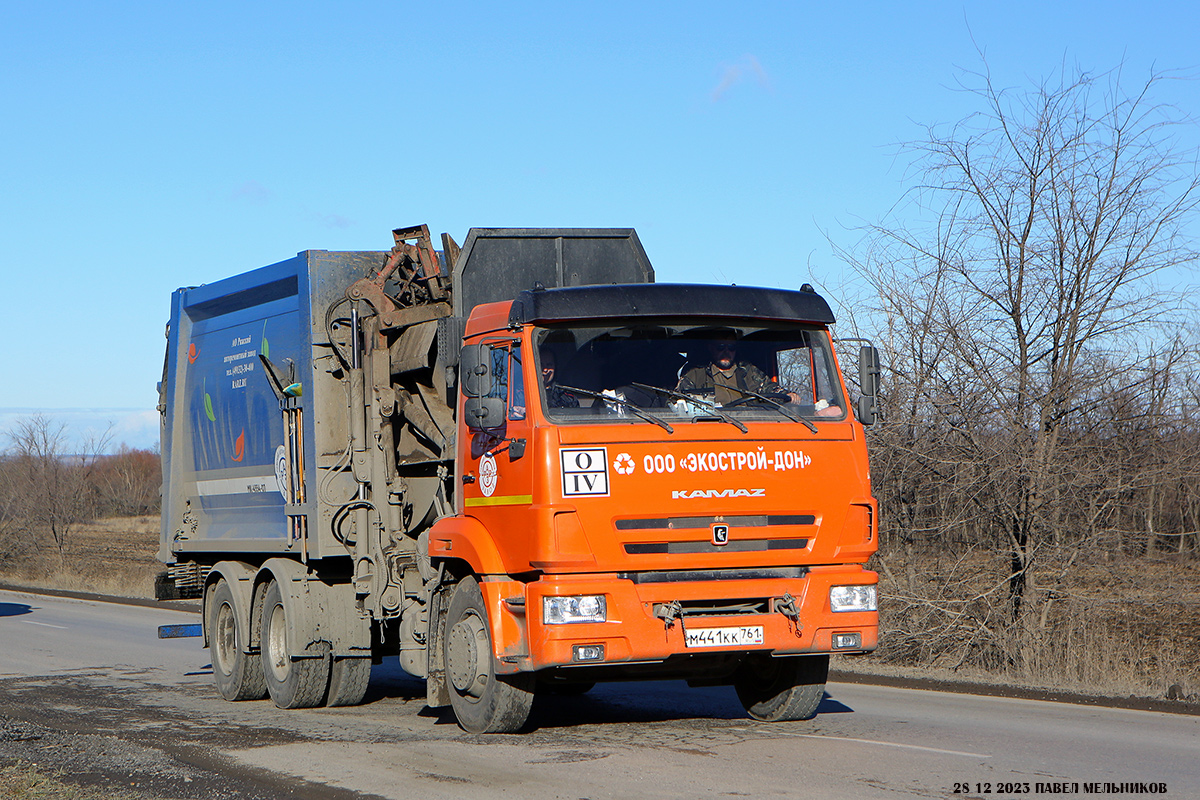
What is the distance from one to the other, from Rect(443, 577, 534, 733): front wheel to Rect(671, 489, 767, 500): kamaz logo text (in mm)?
1527

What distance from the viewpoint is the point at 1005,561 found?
46.3 feet

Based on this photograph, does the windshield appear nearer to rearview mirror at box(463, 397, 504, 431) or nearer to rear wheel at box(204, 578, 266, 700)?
rearview mirror at box(463, 397, 504, 431)

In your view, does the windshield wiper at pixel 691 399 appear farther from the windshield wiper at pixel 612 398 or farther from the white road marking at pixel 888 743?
the white road marking at pixel 888 743

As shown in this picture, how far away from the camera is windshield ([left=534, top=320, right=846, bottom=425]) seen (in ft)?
25.8

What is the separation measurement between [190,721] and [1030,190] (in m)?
10.3

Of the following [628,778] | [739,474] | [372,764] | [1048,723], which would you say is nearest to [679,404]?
[739,474]

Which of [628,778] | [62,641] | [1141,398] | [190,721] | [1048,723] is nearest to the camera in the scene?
[628,778]

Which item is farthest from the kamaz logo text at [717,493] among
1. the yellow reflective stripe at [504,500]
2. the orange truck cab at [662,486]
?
the yellow reflective stripe at [504,500]

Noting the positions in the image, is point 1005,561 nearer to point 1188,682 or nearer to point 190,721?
point 1188,682

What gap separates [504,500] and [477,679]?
1259 millimetres

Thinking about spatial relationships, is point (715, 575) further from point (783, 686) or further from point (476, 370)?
point (476, 370)

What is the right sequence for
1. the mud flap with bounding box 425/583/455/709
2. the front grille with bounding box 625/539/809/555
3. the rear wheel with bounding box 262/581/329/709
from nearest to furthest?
the front grille with bounding box 625/539/809/555 < the mud flap with bounding box 425/583/455/709 < the rear wheel with bounding box 262/581/329/709

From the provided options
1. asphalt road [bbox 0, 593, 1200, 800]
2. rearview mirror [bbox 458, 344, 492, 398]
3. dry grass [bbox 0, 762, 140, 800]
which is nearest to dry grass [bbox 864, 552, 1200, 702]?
asphalt road [bbox 0, 593, 1200, 800]

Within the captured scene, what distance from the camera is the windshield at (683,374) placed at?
7875 mm
